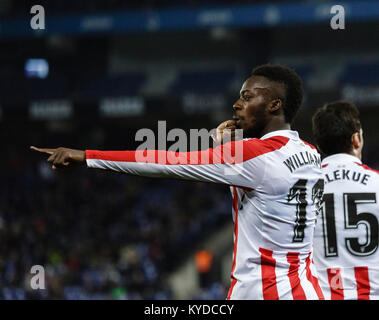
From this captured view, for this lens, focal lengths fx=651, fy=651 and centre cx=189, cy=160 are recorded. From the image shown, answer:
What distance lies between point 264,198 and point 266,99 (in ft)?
1.60

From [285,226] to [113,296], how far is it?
1199cm

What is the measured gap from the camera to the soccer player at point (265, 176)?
9.48ft

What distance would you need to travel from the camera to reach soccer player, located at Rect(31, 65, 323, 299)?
289 cm

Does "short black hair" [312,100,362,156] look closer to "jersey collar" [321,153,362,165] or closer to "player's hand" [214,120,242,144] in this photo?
"jersey collar" [321,153,362,165]

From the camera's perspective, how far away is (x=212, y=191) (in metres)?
18.8

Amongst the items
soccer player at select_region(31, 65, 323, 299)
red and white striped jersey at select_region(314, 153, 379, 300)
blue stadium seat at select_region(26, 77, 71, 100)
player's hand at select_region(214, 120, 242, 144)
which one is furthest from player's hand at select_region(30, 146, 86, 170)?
blue stadium seat at select_region(26, 77, 71, 100)

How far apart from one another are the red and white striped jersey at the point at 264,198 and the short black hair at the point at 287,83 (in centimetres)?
13

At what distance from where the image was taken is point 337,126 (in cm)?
396

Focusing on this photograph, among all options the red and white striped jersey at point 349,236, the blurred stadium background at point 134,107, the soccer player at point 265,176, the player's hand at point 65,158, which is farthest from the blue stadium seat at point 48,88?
the player's hand at point 65,158

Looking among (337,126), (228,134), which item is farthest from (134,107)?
(228,134)

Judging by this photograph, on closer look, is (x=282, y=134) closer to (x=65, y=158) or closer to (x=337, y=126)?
(x=337, y=126)

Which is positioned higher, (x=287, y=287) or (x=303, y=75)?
(x=303, y=75)

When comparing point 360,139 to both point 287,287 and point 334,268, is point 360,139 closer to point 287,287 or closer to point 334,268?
point 334,268
